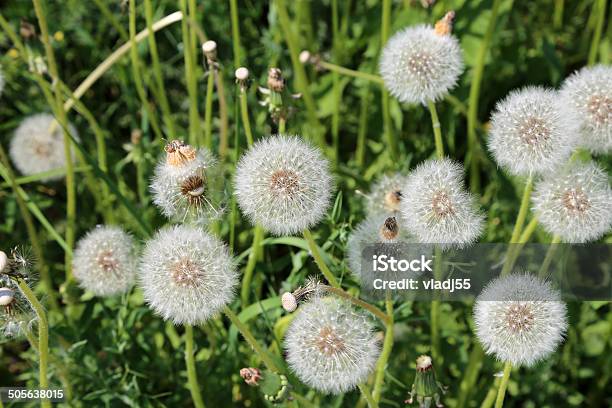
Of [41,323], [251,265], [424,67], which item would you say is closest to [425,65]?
[424,67]

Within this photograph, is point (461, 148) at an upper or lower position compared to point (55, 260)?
upper

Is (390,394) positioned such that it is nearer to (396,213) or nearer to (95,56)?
(396,213)

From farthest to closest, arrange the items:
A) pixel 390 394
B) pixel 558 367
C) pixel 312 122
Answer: pixel 312 122
pixel 558 367
pixel 390 394

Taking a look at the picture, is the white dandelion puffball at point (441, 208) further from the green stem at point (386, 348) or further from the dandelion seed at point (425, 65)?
the dandelion seed at point (425, 65)

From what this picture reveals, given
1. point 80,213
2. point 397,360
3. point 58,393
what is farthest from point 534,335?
point 80,213

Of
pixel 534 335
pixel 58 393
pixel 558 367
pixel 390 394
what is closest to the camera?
pixel 534 335

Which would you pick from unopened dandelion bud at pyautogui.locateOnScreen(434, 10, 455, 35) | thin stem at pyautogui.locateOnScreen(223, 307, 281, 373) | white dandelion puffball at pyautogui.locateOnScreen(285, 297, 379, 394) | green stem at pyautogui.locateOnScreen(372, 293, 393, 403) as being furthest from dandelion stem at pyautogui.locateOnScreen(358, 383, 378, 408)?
unopened dandelion bud at pyautogui.locateOnScreen(434, 10, 455, 35)
